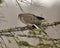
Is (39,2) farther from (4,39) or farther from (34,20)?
(4,39)

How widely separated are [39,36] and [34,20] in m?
0.14

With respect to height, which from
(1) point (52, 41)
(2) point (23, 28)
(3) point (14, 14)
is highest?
(3) point (14, 14)

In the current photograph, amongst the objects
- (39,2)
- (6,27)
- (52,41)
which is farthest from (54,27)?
(6,27)

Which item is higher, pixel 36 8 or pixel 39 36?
pixel 36 8

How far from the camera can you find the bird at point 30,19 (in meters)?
2.00

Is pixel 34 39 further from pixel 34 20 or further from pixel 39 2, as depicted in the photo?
pixel 39 2

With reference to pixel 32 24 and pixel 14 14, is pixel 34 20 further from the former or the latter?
pixel 14 14

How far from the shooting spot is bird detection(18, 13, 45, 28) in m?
2.00

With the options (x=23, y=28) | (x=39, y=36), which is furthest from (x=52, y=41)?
(x=23, y=28)

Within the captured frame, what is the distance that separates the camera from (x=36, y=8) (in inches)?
79.6

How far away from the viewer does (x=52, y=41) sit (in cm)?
201

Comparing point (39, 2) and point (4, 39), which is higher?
point (39, 2)

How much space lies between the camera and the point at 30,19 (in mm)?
2014

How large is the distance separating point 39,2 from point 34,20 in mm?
160
